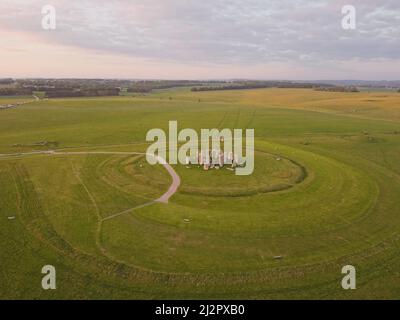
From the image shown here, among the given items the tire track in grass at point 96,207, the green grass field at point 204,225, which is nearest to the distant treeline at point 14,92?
the green grass field at point 204,225

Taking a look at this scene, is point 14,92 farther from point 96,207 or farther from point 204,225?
point 204,225

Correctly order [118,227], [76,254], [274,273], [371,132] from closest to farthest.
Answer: [274,273]
[76,254]
[118,227]
[371,132]

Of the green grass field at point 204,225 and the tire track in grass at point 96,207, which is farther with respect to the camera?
the tire track in grass at point 96,207

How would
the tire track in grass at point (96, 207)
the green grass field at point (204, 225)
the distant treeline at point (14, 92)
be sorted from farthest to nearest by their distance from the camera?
the distant treeline at point (14, 92), the tire track in grass at point (96, 207), the green grass field at point (204, 225)

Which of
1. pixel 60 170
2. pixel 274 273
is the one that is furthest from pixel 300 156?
pixel 60 170

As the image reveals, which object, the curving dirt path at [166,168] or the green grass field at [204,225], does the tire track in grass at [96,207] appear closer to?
the green grass field at [204,225]
